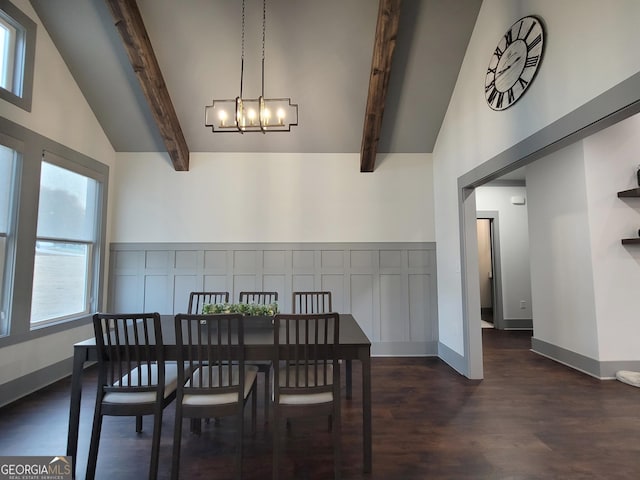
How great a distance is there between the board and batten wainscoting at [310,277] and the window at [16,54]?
2045 millimetres

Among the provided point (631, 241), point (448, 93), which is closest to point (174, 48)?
point (448, 93)

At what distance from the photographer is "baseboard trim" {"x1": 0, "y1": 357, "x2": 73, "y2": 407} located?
9.04 ft

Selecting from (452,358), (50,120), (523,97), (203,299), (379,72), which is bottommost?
(452,358)

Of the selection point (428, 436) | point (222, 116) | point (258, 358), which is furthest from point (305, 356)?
point (222, 116)

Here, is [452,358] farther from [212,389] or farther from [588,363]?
[212,389]

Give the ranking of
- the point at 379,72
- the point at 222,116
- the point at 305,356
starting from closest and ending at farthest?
the point at 305,356 → the point at 222,116 → the point at 379,72

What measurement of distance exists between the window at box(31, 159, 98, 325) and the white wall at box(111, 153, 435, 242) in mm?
501

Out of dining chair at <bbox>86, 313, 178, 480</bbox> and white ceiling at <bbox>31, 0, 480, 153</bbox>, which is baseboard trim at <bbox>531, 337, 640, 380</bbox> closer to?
white ceiling at <bbox>31, 0, 480, 153</bbox>

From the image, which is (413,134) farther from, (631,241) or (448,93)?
(631,241)

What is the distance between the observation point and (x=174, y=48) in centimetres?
336

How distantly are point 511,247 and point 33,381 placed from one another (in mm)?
7309

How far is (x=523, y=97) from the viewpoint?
2533 mm

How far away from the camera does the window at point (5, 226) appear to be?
9.18 ft

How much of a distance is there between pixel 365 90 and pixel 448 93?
3.47 feet
